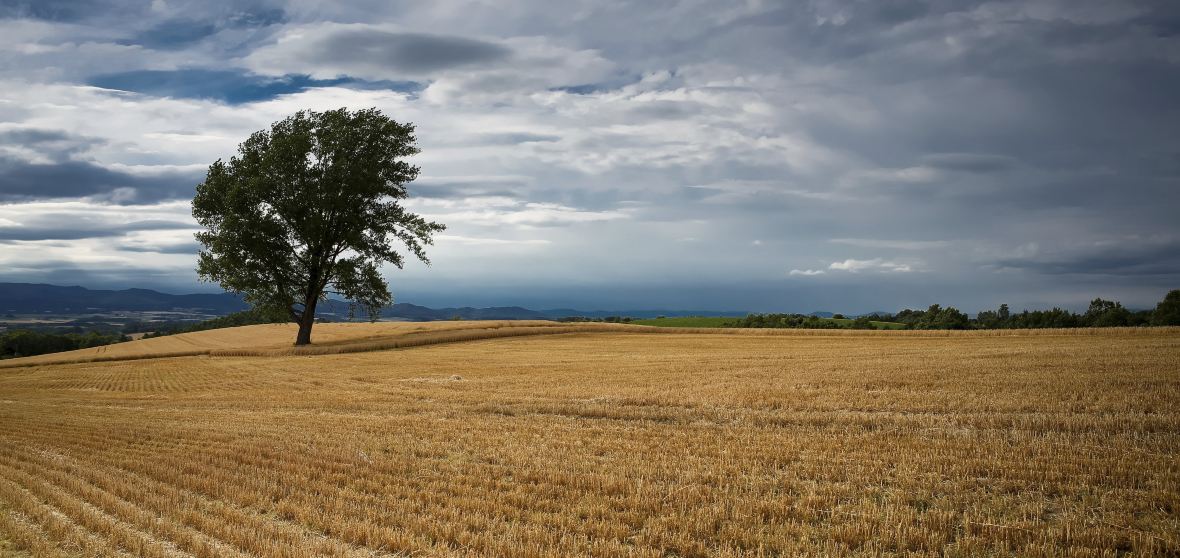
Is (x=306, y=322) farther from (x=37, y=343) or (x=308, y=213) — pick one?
(x=37, y=343)

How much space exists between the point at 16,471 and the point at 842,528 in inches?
517

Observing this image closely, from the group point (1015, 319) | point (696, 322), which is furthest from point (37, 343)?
point (1015, 319)

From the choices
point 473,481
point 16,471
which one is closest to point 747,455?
point 473,481

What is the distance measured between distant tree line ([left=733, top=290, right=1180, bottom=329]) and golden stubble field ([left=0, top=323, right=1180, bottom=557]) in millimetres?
56268

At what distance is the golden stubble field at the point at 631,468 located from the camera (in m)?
7.52

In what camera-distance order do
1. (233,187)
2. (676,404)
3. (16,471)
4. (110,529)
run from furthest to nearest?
(233,187) → (676,404) → (16,471) → (110,529)

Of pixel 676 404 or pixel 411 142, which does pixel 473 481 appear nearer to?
pixel 676 404

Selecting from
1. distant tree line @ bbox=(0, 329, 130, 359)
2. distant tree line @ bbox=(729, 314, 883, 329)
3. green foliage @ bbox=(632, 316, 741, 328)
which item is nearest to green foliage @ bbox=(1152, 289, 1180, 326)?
distant tree line @ bbox=(729, 314, 883, 329)

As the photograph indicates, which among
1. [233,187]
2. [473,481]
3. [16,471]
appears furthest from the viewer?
[233,187]

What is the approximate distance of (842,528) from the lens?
766 centimetres

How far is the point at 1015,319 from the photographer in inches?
3179

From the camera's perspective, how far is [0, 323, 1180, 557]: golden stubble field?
7.52 m

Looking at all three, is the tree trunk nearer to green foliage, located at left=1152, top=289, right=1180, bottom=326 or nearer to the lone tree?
the lone tree

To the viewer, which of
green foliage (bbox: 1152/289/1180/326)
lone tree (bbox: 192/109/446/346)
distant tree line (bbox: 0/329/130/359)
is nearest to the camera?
lone tree (bbox: 192/109/446/346)
